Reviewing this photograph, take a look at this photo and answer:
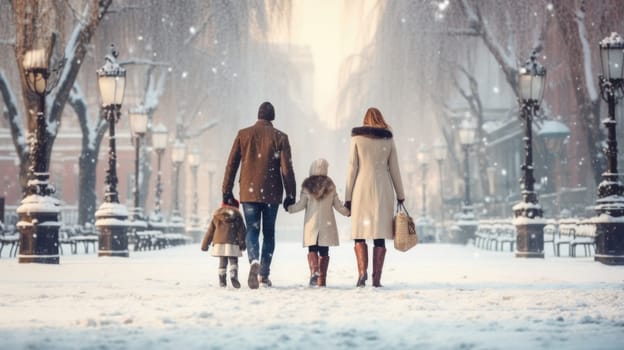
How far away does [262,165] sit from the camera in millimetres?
10734

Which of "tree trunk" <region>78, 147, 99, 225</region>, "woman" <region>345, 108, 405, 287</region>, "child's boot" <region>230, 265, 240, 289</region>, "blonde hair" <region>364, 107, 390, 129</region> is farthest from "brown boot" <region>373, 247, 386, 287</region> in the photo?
"tree trunk" <region>78, 147, 99, 225</region>

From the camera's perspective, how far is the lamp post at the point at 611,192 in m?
16.2

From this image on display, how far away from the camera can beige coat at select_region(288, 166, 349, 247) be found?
10742 mm

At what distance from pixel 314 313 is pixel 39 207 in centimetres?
957

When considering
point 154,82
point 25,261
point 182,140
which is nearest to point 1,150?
point 182,140

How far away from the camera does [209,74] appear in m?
37.2

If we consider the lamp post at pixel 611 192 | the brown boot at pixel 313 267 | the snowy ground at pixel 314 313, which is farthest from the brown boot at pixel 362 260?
the lamp post at pixel 611 192

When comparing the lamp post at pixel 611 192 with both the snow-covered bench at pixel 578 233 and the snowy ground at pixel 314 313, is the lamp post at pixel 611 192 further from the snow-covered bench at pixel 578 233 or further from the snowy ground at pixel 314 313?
the snowy ground at pixel 314 313

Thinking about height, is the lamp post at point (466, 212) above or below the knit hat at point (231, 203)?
above

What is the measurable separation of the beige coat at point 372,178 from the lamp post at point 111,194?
10.4 metres

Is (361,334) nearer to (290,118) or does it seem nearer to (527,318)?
(527,318)

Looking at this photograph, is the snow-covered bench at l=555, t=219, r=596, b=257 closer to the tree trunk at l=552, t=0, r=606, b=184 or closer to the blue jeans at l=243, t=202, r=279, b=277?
the tree trunk at l=552, t=0, r=606, b=184

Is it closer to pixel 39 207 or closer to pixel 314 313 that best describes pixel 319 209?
pixel 314 313

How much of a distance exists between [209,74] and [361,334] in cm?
3137
